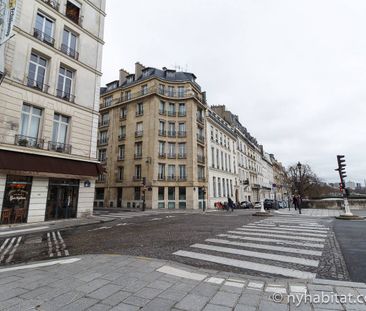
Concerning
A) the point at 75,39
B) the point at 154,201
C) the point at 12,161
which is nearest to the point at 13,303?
the point at 12,161

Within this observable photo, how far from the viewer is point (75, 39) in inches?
686

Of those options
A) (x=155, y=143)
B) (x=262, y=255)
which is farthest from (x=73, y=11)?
(x=262, y=255)

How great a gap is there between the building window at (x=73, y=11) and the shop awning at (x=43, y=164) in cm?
1114

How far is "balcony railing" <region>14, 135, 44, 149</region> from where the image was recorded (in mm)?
12867

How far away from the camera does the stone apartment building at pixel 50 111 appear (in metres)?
12.6

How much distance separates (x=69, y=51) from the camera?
16.6 metres

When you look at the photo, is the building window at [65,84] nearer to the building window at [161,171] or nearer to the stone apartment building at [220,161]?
the building window at [161,171]

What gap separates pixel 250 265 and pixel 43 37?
18227 mm

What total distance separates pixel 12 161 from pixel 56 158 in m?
2.63

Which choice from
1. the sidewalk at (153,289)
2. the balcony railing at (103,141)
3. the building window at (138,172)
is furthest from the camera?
the balcony railing at (103,141)

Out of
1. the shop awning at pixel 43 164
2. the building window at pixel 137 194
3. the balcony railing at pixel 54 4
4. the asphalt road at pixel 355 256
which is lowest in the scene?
the asphalt road at pixel 355 256

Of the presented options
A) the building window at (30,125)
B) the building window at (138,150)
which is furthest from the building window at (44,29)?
the building window at (138,150)

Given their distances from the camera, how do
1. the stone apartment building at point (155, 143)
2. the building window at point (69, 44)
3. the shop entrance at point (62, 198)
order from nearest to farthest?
the shop entrance at point (62, 198) < the building window at point (69, 44) < the stone apartment building at point (155, 143)

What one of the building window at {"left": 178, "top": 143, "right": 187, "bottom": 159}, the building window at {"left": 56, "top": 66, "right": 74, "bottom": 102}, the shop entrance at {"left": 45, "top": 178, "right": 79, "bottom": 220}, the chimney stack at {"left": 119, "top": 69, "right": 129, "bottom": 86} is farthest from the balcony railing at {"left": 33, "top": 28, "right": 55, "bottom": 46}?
the chimney stack at {"left": 119, "top": 69, "right": 129, "bottom": 86}
